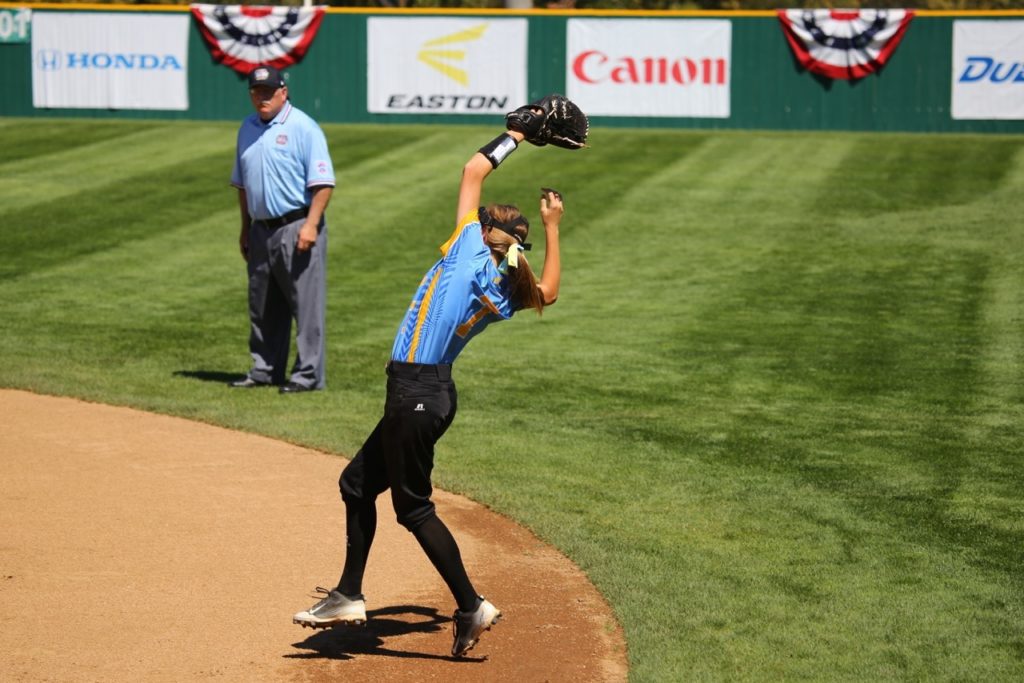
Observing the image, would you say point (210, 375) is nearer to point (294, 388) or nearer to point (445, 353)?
point (294, 388)

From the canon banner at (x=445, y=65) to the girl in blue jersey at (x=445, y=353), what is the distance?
19.4 m

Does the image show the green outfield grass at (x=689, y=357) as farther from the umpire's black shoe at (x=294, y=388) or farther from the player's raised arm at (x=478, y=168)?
the player's raised arm at (x=478, y=168)

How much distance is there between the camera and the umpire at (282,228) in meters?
10.2

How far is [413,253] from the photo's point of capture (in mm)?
15844

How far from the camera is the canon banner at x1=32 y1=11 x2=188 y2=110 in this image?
25.2m

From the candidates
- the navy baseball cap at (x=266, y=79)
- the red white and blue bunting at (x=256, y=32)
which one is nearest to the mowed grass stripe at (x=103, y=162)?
the red white and blue bunting at (x=256, y=32)

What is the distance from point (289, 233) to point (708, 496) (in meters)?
3.71

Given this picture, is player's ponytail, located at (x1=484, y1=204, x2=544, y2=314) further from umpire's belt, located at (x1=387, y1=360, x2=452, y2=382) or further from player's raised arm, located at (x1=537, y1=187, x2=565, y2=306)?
umpire's belt, located at (x1=387, y1=360, x2=452, y2=382)

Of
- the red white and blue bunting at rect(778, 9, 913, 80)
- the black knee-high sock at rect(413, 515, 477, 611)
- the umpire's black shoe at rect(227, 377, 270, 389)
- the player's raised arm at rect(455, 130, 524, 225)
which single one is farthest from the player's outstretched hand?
the red white and blue bunting at rect(778, 9, 913, 80)

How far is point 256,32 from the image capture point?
25109 mm

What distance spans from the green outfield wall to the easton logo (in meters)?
0.35

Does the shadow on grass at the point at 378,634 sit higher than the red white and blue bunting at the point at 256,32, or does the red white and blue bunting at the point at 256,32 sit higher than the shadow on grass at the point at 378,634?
the red white and blue bunting at the point at 256,32

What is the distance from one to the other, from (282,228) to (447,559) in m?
4.97

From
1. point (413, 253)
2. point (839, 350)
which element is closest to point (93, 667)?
point (839, 350)
